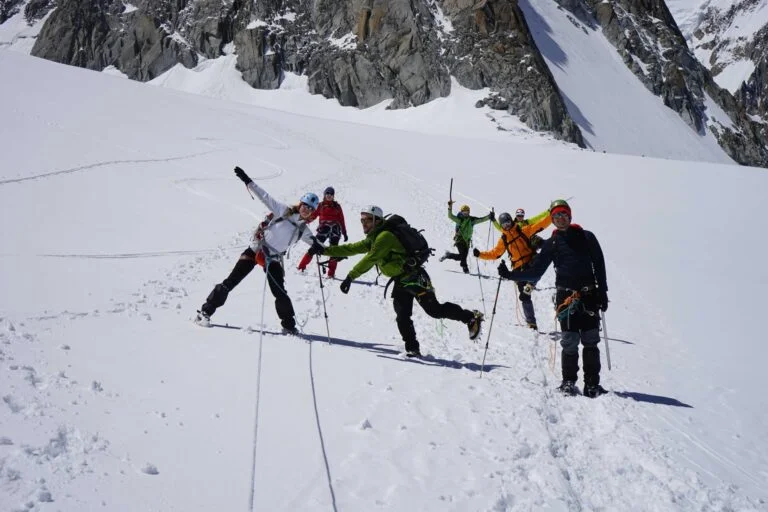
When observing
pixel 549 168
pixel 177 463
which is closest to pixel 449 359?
pixel 177 463

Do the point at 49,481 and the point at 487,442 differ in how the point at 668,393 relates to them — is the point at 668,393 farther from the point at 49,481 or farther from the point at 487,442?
the point at 49,481

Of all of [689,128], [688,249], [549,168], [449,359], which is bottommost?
[449,359]

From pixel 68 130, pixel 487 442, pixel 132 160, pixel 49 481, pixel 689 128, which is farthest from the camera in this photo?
pixel 689 128

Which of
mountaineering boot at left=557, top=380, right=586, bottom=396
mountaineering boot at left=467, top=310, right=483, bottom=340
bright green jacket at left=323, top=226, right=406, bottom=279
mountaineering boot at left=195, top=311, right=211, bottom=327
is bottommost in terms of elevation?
mountaineering boot at left=195, top=311, right=211, bottom=327

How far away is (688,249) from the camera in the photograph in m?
16.1

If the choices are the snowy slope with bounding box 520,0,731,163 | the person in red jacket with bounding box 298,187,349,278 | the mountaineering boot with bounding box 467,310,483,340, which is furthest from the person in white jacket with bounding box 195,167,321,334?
the snowy slope with bounding box 520,0,731,163

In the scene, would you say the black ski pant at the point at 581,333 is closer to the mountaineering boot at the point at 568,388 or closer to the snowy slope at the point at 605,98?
the mountaineering boot at the point at 568,388

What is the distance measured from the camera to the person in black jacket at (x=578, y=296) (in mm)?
5590

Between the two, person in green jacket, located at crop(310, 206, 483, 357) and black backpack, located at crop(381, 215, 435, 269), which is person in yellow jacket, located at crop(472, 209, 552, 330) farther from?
black backpack, located at crop(381, 215, 435, 269)

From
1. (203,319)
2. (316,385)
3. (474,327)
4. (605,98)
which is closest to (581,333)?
(474,327)

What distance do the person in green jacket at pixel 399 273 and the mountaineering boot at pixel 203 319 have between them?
1.68 metres

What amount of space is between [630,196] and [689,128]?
9458 centimetres

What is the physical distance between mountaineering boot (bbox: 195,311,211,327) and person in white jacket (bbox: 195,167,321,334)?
2cm

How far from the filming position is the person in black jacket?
5.59 metres
